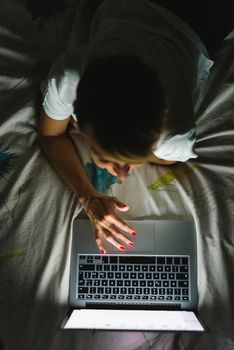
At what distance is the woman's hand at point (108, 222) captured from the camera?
89 centimetres

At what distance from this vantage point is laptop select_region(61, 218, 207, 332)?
2.90 ft

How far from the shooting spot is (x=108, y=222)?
0.89 meters

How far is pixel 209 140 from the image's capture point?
3.35 feet

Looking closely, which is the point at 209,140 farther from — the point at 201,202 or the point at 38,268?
the point at 38,268

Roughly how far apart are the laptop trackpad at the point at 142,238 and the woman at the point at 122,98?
0.02 meters

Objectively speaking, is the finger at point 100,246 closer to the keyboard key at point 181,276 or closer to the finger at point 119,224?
the finger at point 119,224

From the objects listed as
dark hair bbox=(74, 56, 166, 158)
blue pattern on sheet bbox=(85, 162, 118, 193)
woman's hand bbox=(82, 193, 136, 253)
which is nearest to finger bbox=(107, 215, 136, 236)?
woman's hand bbox=(82, 193, 136, 253)

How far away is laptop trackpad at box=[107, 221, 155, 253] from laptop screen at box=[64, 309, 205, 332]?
129 millimetres

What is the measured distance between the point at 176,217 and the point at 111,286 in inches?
8.5

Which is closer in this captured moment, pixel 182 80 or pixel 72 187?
pixel 182 80

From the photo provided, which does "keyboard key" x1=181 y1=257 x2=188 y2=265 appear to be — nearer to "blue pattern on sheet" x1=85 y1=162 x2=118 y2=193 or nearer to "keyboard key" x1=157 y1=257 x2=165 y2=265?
"keyboard key" x1=157 y1=257 x2=165 y2=265

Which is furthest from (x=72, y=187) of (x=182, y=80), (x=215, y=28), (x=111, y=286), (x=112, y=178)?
(x=215, y=28)

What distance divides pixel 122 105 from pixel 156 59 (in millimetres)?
185

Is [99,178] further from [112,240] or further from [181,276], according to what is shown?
[181,276]
